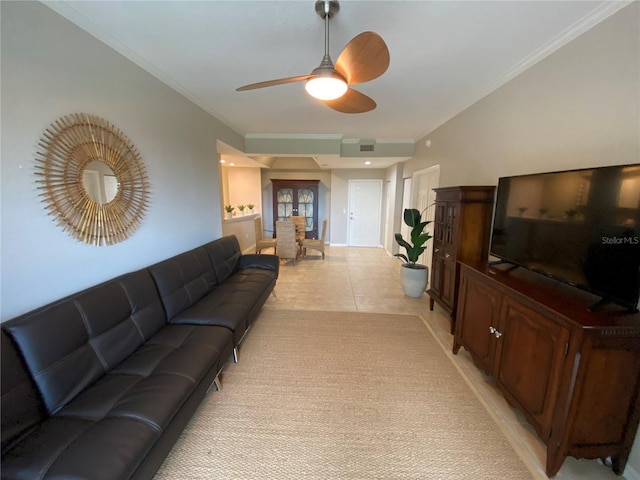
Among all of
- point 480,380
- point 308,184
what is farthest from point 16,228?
point 308,184

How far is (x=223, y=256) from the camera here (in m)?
3.16

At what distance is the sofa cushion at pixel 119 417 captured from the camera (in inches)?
36.6

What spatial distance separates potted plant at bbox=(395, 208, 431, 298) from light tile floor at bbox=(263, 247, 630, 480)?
18 centimetres

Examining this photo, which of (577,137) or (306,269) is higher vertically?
(577,137)

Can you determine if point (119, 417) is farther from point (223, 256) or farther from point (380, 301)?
point (380, 301)

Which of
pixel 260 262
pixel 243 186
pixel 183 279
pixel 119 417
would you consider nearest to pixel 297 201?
pixel 243 186

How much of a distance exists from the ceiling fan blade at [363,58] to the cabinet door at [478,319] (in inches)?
67.4

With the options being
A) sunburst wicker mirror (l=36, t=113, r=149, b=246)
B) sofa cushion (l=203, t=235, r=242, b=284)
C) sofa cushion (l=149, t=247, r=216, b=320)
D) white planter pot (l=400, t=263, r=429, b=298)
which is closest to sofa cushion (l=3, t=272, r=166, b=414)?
sofa cushion (l=149, t=247, r=216, b=320)

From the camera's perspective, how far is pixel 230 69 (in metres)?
2.23

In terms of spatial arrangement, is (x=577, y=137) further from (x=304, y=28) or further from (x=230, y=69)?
(x=230, y=69)

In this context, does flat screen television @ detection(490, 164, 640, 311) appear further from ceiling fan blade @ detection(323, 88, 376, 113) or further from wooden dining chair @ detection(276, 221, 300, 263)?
wooden dining chair @ detection(276, 221, 300, 263)

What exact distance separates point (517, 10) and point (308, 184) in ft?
19.9

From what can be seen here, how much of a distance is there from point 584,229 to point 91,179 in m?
3.11

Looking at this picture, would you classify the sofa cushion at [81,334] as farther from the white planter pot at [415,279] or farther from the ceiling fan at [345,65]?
the white planter pot at [415,279]
